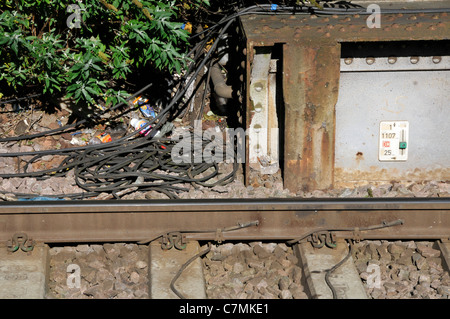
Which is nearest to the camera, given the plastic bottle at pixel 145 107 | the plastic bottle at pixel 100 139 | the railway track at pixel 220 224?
the railway track at pixel 220 224

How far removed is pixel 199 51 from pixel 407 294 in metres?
3.69

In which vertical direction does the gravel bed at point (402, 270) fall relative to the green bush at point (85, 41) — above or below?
below

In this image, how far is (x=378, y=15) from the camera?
6117 millimetres

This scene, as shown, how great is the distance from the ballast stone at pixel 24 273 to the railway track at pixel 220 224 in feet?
0.11

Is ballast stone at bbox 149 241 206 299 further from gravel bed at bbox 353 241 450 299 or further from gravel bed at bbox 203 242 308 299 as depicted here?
gravel bed at bbox 353 241 450 299

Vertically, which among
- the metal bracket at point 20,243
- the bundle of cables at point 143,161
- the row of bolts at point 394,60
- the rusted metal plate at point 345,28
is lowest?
the metal bracket at point 20,243

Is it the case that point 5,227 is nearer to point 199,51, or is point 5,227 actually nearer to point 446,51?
point 199,51

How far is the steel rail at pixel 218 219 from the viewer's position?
489 centimetres

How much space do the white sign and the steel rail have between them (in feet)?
3.77

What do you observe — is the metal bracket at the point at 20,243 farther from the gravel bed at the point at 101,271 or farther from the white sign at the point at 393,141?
the white sign at the point at 393,141

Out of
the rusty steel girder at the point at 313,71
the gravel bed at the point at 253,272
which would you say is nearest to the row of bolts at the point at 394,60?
the rusty steel girder at the point at 313,71

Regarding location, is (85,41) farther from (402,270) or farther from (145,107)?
(402,270)

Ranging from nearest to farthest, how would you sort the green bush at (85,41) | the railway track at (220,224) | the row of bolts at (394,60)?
the railway track at (220,224)
the row of bolts at (394,60)
the green bush at (85,41)
